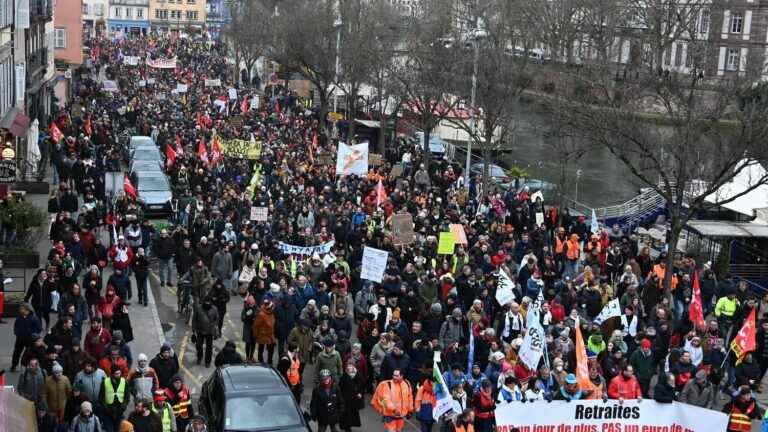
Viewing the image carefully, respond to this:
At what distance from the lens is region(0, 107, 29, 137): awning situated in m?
33.8

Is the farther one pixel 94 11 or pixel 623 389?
pixel 94 11

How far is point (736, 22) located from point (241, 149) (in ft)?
182

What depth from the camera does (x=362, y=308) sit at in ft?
67.1

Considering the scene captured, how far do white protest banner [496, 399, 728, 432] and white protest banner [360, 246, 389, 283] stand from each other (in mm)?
6649

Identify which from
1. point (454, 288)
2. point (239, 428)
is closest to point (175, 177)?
point (454, 288)

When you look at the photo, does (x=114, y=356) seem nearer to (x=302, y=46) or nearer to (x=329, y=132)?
(x=329, y=132)

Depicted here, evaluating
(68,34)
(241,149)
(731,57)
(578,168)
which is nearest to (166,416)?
(241,149)

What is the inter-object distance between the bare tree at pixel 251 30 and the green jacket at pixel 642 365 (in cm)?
5458

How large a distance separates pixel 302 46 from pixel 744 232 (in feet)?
104

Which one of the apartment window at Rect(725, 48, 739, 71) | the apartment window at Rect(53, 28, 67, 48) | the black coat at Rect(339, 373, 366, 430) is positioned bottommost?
the black coat at Rect(339, 373, 366, 430)

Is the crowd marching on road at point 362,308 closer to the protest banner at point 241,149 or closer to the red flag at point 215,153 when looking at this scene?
the red flag at point 215,153

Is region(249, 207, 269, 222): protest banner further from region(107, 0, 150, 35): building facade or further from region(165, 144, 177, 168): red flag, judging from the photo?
region(107, 0, 150, 35): building facade

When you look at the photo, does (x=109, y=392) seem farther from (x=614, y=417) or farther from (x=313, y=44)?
→ (x=313, y=44)

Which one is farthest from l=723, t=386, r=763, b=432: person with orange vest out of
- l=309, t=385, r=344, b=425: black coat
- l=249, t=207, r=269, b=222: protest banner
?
l=249, t=207, r=269, b=222: protest banner
